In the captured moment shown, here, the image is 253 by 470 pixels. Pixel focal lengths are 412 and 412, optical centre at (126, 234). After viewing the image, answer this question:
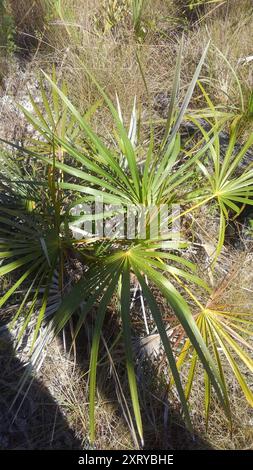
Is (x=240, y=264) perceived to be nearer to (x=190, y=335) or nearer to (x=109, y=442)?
(x=190, y=335)

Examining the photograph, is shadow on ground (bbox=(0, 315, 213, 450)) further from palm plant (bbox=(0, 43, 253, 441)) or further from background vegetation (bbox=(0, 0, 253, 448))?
palm plant (bbox=(0, 43, 253, 441))

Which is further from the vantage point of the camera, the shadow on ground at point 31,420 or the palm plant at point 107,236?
the shadow on ground at point 31,420

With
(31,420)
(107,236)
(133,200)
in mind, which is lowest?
(31,420)

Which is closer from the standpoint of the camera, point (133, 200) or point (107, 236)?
point (133, 200)

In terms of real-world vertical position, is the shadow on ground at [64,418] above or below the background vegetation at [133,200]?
below

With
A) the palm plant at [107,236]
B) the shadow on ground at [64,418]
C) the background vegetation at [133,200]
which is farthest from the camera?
the shadow on ground at [64,418]

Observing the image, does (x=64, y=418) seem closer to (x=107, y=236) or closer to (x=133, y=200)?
(x=107, y=236)

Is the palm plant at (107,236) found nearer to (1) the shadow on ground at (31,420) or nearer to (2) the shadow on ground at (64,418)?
(2) the shadow on ground at (64,418)

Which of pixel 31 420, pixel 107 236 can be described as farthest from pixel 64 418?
pixel 107 236

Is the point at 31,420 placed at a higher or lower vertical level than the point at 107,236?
lower

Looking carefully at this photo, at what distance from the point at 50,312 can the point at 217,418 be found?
0.75 meters

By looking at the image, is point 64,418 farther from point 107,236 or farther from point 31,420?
point 107,236

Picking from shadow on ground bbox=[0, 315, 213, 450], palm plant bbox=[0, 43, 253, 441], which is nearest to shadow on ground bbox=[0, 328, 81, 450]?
shadow on ground bbox=[0, 315, 213, 450]

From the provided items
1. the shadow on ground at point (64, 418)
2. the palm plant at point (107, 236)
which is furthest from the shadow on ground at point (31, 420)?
the palm plant at point (107, 236)
